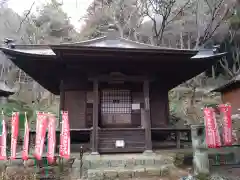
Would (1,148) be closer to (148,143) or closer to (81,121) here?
(81,121)

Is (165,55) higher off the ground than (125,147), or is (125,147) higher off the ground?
(165,55)

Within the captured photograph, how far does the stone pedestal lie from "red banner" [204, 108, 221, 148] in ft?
0.47

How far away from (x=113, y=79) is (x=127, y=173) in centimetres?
355

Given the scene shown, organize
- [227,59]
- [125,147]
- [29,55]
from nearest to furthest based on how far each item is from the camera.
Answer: [29,55]
[125,147]
[227,59]

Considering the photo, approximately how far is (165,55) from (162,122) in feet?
12.6

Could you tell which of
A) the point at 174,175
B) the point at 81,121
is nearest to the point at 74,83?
the point at 81,121

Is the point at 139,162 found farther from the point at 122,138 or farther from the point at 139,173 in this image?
the point at 122,138

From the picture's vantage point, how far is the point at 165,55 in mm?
7242

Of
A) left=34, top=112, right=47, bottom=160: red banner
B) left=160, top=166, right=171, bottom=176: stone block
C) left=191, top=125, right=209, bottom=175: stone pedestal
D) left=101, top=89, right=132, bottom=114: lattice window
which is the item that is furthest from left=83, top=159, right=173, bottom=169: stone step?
left=101, top=89, right=132, bottom=114: lattice window

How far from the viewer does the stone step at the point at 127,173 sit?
597 cm

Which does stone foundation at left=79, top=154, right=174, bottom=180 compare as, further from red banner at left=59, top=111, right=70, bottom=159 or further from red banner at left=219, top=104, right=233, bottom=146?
red banner at left=219, top=104, right=233, bottom=146

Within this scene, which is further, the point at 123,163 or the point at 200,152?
the point at 123,163

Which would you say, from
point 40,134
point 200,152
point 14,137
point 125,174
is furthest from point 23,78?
point 200,152

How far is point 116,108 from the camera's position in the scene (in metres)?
9.09
